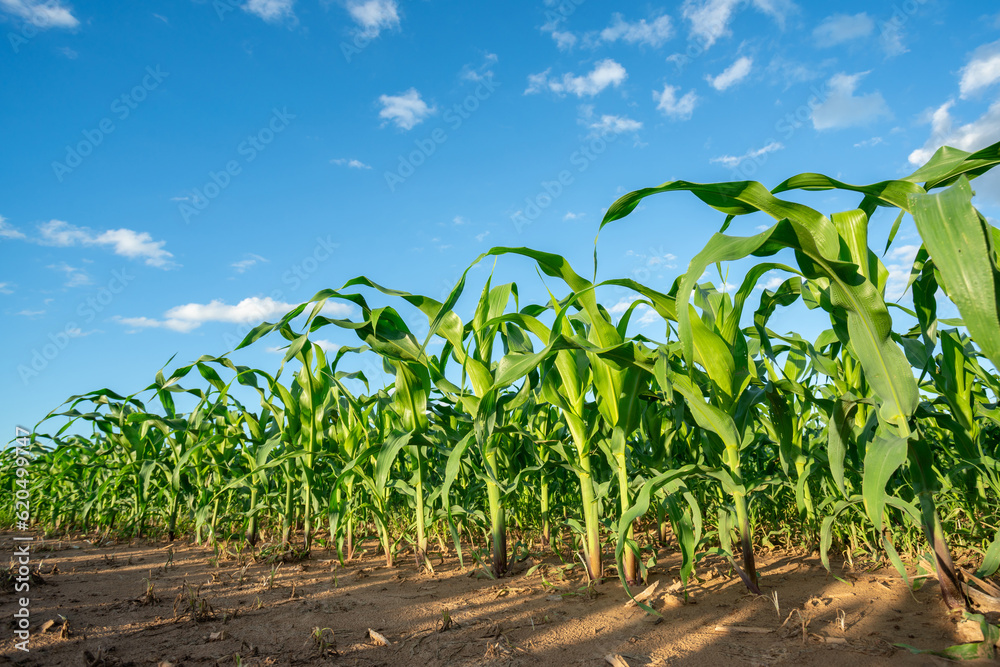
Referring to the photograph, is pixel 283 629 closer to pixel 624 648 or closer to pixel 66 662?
pixel 66 662

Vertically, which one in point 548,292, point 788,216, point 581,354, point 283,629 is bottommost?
point 283,629

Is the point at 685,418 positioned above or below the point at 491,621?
above

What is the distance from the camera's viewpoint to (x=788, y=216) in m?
1.28

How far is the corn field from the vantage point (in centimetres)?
119

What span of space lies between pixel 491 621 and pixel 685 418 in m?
1.02

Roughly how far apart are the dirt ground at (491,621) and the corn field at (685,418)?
0.50 ft

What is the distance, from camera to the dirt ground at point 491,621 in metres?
1.48

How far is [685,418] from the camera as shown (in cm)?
196

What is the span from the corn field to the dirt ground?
152 mm

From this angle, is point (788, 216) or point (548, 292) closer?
point (788, 216)

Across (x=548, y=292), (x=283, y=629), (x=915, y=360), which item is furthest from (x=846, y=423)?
(x=283, y=629)

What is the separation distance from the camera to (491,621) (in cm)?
178

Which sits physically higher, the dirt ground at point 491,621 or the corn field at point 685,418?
the corn field at point 685,418

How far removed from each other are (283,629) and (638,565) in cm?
134
